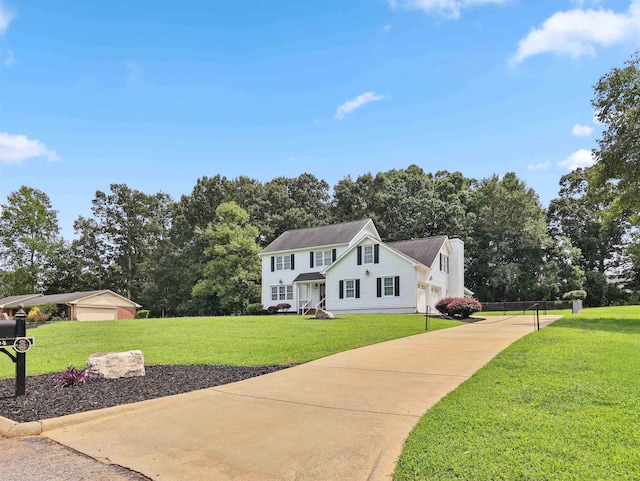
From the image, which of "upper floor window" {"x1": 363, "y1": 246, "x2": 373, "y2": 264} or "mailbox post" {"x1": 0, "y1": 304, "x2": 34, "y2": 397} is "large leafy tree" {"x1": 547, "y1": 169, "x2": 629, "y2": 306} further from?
"mailbox post" {"x1": 0, "y1": 304, "x2": 34, "y2": 397}

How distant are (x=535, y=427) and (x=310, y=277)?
30.9 m

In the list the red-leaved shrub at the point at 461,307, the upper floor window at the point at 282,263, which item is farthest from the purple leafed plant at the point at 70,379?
the upper floor window at the point at 282,263

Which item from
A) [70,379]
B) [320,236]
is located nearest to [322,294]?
[320,236]

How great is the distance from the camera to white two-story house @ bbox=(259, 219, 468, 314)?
2970 centimetres

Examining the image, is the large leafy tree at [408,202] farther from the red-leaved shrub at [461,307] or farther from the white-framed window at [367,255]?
the red-leaved shrub at [461,307]

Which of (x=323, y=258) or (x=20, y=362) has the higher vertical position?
(x=323, y=258)

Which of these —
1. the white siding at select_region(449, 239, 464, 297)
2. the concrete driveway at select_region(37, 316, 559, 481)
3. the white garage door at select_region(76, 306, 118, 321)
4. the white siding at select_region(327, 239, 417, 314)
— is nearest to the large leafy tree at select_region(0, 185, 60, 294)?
the white garage door at select_region(76, 306, 118, 321)

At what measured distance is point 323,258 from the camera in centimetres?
3631

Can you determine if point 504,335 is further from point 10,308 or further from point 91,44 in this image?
point 10,308

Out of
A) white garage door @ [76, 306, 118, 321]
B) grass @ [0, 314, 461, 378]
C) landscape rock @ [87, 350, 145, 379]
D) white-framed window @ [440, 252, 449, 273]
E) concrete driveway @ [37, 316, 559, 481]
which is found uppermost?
white-framed window @ [440, 252, 449, 273]

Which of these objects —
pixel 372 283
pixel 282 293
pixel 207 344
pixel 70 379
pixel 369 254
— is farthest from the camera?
pixel 282 293

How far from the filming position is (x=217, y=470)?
13.3ft

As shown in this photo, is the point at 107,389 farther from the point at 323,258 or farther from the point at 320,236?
→ the point at 320,236

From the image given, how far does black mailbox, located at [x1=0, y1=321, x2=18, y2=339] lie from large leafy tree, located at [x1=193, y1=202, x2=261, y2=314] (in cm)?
3626
